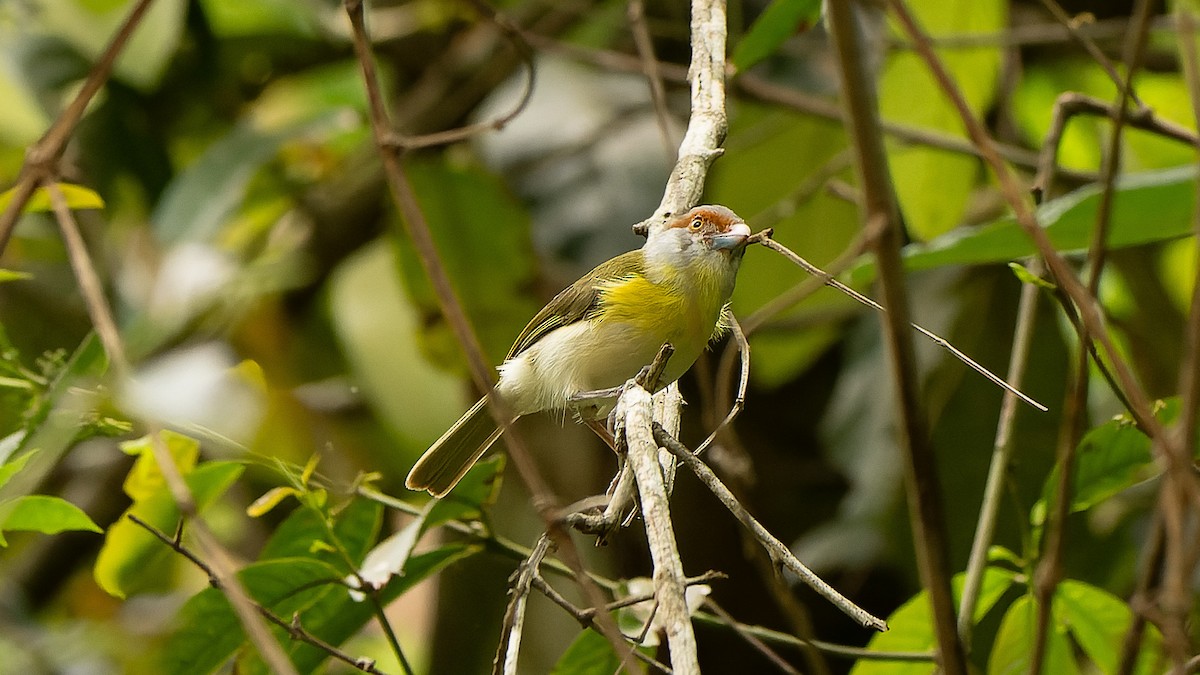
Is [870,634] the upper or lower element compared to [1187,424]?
lower

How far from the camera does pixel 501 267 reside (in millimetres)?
3547

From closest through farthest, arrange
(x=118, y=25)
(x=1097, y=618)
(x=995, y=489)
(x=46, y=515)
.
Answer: (x=46, y=515) → (x=1097, y=618) → (x=995, y=489) → (x=118, y=25)

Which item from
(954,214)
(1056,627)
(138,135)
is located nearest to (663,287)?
(1056,627)

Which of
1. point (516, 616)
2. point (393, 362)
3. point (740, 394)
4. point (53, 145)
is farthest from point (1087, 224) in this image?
point (393, 362)

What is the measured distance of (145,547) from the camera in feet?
5.97

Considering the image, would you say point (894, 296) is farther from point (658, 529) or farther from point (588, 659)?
point (588, 659)

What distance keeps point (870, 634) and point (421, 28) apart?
8.68ft

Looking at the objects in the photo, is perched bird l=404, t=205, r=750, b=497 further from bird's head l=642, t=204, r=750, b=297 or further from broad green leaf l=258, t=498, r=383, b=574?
broad green leaf l=258, t=498, r=383, b=574

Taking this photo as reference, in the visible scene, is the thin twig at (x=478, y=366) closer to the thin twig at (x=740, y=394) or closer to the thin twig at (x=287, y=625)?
the thin twig at (x=740, y=394)

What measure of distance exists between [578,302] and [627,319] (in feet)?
0.52

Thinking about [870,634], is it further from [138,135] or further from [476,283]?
[138,135]

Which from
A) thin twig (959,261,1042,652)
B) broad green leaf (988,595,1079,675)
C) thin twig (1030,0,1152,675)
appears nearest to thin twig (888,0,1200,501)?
thin twig (1030,0,1152,675)

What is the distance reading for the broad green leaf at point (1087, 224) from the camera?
161 cm

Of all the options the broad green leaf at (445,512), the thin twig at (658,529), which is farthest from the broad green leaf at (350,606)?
the thin twig at (658,529)
